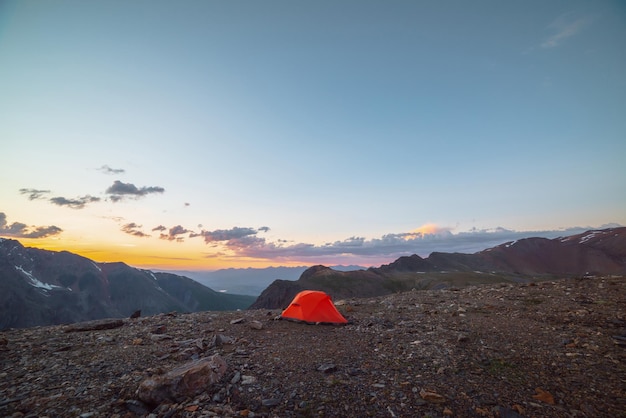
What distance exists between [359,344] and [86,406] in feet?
27.0

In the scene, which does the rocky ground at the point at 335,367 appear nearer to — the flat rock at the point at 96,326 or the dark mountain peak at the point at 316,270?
the flat rock at the point at 96,326

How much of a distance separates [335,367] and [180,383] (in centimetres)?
423

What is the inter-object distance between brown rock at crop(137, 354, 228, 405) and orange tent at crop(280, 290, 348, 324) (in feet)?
22.4

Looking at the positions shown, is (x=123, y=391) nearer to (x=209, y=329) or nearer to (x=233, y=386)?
(x=233, y=386)

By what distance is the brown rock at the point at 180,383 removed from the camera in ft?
23.4

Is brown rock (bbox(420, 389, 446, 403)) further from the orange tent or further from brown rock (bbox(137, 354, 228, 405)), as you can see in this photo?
the orange tent

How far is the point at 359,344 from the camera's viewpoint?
11.0 meters

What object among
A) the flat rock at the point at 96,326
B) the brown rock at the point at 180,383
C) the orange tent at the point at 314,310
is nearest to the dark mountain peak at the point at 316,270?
the orange tent at the point at 314,310

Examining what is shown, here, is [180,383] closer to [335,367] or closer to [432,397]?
[335,367]

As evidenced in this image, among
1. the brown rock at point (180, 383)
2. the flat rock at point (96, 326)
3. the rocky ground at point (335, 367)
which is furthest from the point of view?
the flat rock at point (96, 326)

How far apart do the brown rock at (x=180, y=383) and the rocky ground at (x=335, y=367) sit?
3 cm

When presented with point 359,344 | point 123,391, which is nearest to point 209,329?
point 123,391

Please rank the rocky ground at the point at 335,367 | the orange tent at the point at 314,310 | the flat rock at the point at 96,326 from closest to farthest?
1. the rocky ground at the point at 335,367
2. the flat rock at the point at 96,326
3. the orange tent at the point at 314,310

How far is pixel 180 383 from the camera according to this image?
7387 millimetres
